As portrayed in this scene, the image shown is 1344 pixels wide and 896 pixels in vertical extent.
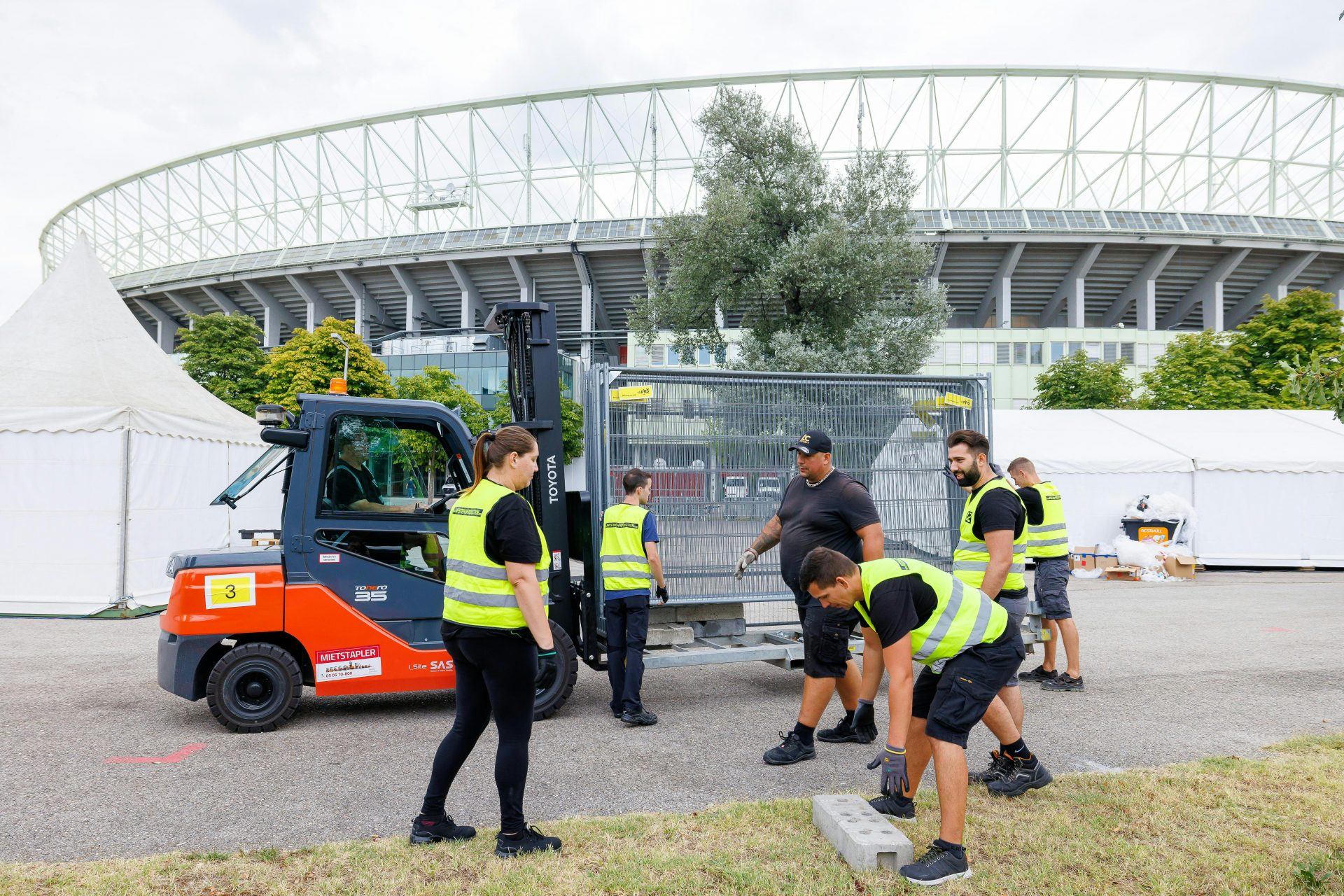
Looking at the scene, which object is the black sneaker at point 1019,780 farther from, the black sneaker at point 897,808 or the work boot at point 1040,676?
the work boot at point 1040,676

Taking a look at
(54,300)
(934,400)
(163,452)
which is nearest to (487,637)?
(934,400)

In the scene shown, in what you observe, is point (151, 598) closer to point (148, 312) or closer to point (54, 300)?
point (54, 300)

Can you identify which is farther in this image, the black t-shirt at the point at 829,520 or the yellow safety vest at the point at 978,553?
the black t-shirt at the point at 829,520

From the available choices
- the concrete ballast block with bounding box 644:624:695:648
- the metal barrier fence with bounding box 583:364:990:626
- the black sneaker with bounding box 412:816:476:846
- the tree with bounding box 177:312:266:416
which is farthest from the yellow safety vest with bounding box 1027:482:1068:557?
the tree with bounding box 177:312:266:416

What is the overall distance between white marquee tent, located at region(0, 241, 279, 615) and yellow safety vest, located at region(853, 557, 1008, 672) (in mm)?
9163

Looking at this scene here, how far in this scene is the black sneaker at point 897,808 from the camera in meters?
3.87

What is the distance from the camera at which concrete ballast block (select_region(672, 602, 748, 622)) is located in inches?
261

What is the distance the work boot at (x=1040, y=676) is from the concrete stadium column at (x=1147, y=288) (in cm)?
4817

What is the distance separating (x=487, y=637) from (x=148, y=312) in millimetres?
74243

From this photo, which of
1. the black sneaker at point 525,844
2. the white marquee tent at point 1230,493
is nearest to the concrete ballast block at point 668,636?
the black sneaker at point 525,844

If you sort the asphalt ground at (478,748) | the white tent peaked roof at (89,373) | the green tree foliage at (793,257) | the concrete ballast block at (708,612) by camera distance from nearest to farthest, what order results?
the asphalt ground at (478,748)
the concrete ballast block at (708,612)
the white tent peaked roof at (89,373)
the green tree foliage at (793,257)

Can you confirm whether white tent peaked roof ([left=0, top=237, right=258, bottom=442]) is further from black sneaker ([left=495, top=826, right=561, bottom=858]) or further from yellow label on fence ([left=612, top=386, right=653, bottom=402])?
black sneaker ([left=495, top=826, right=561, bottom=858])

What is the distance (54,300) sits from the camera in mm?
13414

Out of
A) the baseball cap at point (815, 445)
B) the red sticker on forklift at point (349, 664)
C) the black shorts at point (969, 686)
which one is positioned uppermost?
the baseball cap at point (815, 445)
